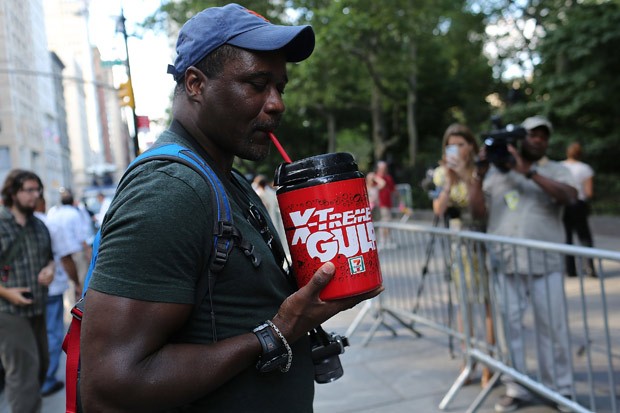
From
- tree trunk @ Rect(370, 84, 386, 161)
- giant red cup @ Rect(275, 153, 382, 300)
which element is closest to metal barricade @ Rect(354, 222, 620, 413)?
giant red cup @ Rect(275, 153, 382, 300)

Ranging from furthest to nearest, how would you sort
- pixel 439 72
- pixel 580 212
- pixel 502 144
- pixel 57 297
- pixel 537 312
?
1. pixel 439 72
2. pixel 580 212
3. pixel 57 297
4. pixel 502 144
5. pixel 537 312

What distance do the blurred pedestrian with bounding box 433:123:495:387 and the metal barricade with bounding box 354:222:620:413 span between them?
0.01 meters

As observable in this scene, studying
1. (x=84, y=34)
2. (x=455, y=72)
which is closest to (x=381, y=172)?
(x=455, y=72)

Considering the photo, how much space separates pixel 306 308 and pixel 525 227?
11.6ft

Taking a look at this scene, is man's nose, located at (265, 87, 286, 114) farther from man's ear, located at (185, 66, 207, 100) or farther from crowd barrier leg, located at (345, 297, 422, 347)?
crowd barrier leg, located at (345, 297, 422, 347)

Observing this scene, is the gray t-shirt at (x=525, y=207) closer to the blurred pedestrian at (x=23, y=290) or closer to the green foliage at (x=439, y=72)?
the green foliage at (x=439, y=72)

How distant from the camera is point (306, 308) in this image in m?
1.44

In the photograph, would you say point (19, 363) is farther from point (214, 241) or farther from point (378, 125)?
point (378, 125)

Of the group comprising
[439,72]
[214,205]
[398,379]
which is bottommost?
[398,379]

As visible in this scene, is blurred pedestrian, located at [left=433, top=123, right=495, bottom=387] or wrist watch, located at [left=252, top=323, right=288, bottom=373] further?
blurred pedestrian, located at [left=433, top=123, right=495, bottom=387]

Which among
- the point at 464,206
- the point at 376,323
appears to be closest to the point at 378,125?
the point at 376,323

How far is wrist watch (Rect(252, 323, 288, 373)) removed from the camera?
1403 mm

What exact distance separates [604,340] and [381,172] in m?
12.1

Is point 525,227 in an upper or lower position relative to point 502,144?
lower
